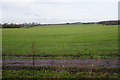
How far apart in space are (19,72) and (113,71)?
564 centimetres

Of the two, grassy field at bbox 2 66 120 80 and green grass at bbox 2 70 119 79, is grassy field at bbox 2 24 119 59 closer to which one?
grassy field at bbox 2 66 120 80

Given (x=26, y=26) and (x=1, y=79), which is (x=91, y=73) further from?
(x=26, y=26)

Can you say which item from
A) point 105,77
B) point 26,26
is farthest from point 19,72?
point 26,26

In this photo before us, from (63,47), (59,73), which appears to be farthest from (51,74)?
(63,47)

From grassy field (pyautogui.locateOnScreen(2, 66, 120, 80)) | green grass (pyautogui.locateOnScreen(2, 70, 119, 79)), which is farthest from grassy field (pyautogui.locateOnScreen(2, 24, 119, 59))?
green grass (pyautogui.locateOnScreen(2, 70, 119, 79))

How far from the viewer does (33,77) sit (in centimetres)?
713

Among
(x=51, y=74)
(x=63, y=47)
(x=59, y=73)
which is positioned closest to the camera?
(x=51, y=74)

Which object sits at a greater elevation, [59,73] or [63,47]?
[63,47]

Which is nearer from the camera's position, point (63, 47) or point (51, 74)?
point (51, 74)

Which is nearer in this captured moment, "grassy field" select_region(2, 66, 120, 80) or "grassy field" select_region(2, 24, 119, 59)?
"grassy field" select_region(2, 66, 120, 80)

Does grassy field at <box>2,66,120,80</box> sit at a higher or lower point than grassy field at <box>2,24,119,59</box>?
lower

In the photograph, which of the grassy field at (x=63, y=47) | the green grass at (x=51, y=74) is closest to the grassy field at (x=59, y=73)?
the green grass at (x=51, y=74)

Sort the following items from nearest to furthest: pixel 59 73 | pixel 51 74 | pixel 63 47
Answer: pixel 51 74 → pixel 59 73 → pixel 63 47

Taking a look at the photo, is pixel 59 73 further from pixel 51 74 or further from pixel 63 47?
pixel 63 47
